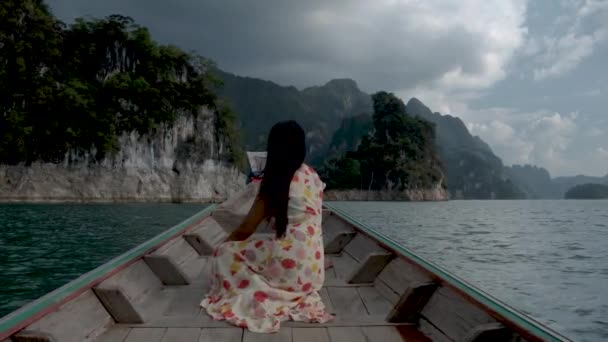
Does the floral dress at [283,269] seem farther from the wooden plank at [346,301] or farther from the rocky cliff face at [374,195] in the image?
the rocky cliff face at [374,195]

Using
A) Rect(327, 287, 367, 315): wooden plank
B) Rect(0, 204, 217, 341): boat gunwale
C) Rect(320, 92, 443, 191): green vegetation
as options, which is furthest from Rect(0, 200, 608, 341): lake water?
Rect(320, 92, 443, 191): green vegetation

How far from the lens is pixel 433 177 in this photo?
94250mm

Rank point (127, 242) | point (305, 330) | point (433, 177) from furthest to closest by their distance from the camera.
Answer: point (433, 177)
point (127, 242)
point (305, 330)

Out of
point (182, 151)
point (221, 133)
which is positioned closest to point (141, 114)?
point (182, 151)

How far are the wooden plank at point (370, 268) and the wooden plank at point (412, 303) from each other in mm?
965

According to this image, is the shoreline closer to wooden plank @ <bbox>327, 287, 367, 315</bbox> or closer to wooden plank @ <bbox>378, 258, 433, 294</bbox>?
wooden plank @ <bbox>327, 287, 367, 315</bbox>

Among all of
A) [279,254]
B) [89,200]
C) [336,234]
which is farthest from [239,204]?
[89,200]

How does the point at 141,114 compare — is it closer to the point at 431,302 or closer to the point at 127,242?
the point at 127,242

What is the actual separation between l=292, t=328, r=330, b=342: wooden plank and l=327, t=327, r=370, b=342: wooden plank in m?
0.04

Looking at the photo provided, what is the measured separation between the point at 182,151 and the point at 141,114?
267 inches

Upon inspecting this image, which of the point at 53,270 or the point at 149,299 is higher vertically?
the point at 149,299

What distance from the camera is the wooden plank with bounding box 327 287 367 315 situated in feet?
10.9

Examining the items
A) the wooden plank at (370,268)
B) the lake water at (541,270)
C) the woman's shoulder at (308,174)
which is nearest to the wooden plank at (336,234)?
the wooden plank at (370,268)

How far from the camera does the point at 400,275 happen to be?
3.55m
